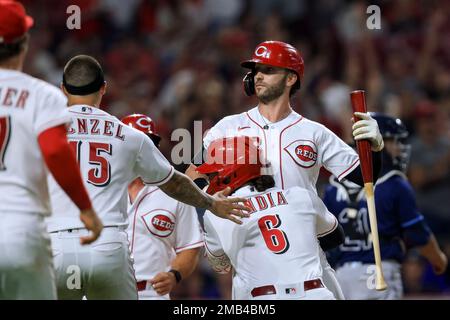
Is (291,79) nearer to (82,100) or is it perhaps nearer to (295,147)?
(295,147)

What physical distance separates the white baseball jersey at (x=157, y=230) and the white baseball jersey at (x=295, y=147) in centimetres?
77

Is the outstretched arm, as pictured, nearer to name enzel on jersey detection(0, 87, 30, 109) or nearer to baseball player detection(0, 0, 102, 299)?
baseball player detection(0, 0, 102, 299)

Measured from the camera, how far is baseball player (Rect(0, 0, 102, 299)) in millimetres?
4602

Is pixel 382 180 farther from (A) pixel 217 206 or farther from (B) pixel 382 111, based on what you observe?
(B) pixel 382 111

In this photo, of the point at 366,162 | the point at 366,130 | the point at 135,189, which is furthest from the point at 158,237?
the point at 366,130

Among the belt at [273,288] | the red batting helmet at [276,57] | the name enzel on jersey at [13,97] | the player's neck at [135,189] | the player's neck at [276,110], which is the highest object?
the red batting helmet at [276,57]

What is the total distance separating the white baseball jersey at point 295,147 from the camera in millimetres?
6098

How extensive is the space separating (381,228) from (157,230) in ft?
6.95

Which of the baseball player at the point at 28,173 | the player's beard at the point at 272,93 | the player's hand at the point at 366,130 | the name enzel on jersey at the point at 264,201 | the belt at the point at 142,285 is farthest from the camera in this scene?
the belt at the point at 142,285

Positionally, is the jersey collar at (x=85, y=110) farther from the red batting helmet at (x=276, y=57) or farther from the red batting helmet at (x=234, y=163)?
the red batting helmet at (x=276, y=57)

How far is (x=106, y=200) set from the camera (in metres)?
5.62

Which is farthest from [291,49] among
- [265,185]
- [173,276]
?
[173,276]

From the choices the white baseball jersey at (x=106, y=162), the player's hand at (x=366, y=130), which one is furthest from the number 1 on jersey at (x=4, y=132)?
the player's hand at (x=366, y=130)
